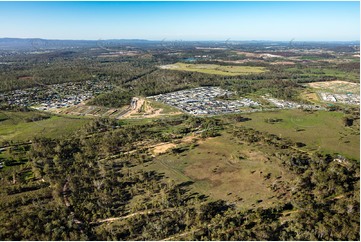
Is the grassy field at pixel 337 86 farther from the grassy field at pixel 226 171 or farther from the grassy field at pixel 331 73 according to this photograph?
the grassy field at pixel 226 171

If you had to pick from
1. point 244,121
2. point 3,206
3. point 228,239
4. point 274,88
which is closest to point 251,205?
point 228,239

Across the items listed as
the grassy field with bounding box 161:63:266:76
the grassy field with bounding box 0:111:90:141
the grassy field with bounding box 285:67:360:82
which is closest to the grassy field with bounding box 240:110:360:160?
the grassy field with bounding box 0:111:90:141

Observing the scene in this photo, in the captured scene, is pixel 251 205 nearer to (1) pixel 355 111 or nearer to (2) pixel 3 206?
(2) pixel 3 206

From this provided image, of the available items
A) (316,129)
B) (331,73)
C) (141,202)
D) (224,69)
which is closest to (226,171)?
(141,202)

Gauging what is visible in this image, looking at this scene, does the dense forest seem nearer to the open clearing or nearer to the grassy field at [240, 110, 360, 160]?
the grassy field at [240, 110, 360, 160]

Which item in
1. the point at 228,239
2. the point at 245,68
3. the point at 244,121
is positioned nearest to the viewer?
the point at 228,239

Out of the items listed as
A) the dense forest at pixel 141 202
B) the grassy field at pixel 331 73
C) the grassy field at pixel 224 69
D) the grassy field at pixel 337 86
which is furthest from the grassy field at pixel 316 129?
the grassy field at pixel 224 69

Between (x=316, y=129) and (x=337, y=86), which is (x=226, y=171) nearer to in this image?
(x=316, y=129)
